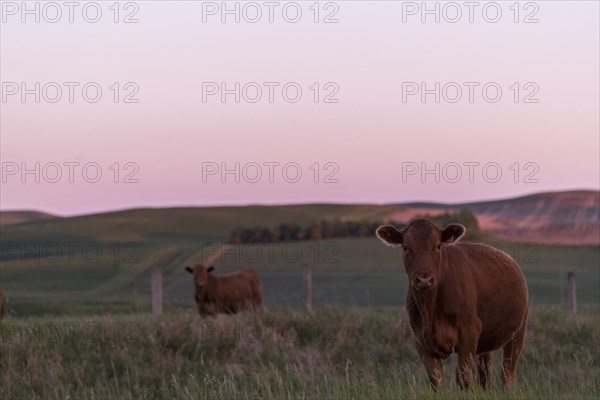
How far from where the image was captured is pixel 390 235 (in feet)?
36.3

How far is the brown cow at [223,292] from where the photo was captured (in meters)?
26.7

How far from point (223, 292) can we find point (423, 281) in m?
17.4

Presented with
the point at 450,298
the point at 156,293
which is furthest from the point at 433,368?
the point at 156,293

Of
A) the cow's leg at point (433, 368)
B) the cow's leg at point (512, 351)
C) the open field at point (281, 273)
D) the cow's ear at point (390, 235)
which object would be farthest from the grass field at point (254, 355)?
the open field at point (281, 273)

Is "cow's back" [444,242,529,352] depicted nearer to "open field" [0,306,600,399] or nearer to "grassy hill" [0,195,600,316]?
"open field" [0,306,600,399]

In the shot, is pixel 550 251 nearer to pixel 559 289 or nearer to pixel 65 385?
pixel 559 289

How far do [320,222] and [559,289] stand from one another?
22.4 metres

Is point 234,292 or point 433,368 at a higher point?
point 433,368

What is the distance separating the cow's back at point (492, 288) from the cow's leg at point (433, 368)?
0.87 m

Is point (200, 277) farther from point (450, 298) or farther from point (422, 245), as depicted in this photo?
point (422, 245)

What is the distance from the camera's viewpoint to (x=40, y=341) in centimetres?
1627

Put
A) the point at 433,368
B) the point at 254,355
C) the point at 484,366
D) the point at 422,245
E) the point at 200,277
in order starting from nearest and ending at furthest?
the point at 422,245
the point at 433,368
the point at 484,366
the point at 254,355
the point at 200,277

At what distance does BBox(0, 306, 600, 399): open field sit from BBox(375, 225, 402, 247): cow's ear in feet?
10.9

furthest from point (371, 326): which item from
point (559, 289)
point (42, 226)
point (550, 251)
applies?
point (42, 226)
